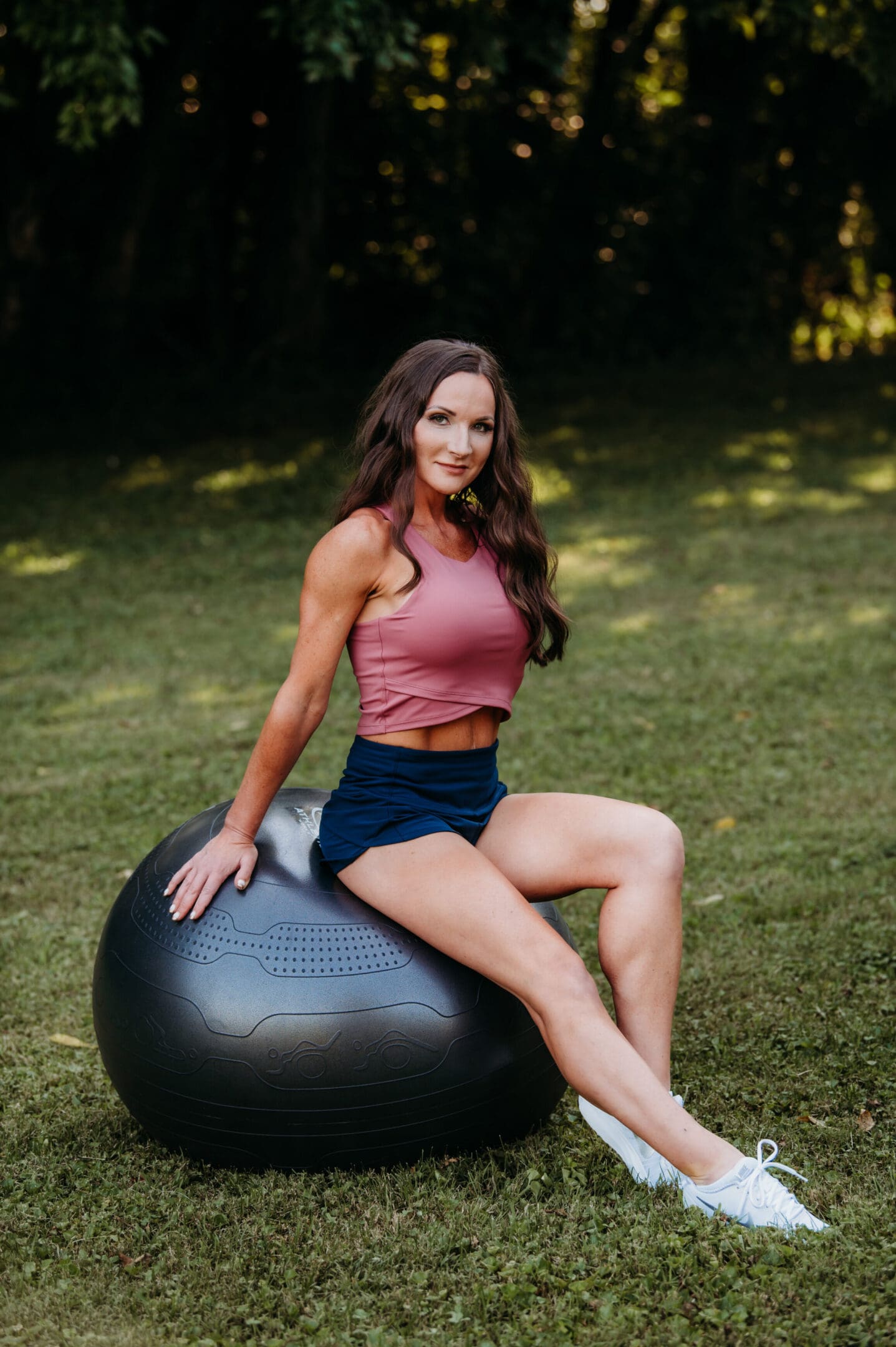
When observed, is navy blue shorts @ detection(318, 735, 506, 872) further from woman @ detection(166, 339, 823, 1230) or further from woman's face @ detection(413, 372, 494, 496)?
woman's face @ detection(413, 372, 494, 496)

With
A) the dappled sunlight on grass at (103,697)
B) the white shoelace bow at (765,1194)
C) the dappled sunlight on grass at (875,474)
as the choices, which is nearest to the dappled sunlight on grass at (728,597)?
the dappled sunlight on grass at (875,474)

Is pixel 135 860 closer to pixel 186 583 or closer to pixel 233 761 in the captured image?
pixel 233 761

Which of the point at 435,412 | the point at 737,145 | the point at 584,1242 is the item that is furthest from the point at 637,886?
the point at 737,145

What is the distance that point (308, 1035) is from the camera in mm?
3332

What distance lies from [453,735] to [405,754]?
148 mm

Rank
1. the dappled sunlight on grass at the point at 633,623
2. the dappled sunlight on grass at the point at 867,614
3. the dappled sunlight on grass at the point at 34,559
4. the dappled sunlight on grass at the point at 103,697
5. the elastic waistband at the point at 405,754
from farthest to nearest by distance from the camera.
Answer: the dappled sunlight on grass at the point at 34,559, the dappled sunlight on grass at the point at 633,623, the dappled sunlight on grass at the point at 867,614, the dappled sunlight on grass at the point at 103,697, the elastic waistband at the point at 405,754

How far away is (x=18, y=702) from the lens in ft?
26.4

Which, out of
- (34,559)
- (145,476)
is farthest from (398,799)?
(145,476)

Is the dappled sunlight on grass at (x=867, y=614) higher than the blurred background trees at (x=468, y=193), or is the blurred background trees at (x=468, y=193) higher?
the blurred background trees at (x=468, y=193)

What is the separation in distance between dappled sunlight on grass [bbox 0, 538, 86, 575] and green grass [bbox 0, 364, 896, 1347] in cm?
5

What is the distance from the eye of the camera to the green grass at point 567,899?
2.99m

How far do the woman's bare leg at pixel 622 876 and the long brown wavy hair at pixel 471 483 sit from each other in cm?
50

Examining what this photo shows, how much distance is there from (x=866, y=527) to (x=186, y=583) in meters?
5.68

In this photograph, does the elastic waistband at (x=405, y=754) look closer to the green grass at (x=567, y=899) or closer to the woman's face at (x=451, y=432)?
the woman's face at (x=451, y=432)
